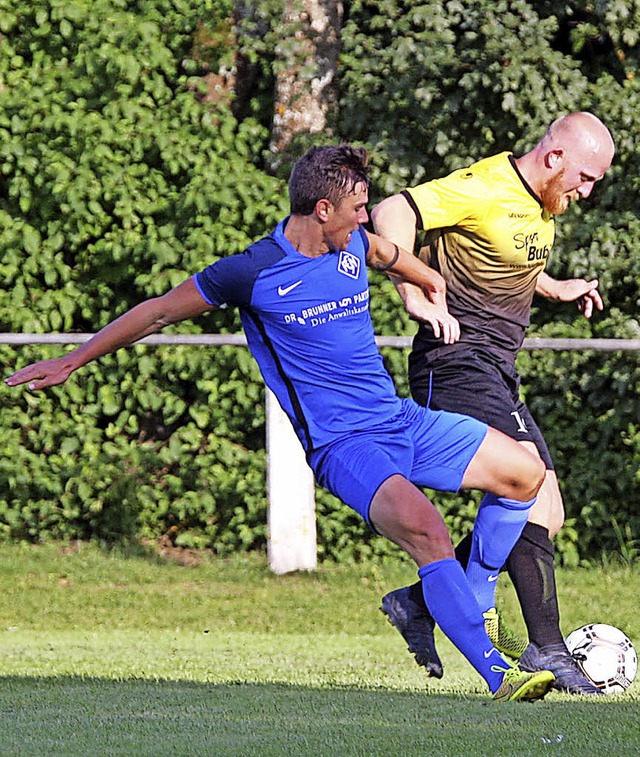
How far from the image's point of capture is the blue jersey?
16.3 ft

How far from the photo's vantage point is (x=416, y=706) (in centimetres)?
498

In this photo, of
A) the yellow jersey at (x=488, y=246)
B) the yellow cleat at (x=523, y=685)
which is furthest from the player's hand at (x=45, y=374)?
the yellow cleat at (x=523, y=685)

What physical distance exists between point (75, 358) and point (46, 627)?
11.1ft

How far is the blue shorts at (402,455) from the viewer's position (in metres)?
4.91

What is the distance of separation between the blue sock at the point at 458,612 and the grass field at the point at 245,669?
0.60ft

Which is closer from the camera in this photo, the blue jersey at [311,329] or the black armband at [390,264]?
the blue jersey at [311,329]

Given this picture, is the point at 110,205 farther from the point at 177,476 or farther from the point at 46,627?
the point at 46,627

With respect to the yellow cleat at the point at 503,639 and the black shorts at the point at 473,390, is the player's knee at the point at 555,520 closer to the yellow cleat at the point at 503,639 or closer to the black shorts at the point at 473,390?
the black shorts at the point at 473,390

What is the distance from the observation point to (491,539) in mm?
5551

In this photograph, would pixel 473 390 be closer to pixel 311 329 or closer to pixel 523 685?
pixel 311 329

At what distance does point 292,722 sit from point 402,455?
3.42 feet

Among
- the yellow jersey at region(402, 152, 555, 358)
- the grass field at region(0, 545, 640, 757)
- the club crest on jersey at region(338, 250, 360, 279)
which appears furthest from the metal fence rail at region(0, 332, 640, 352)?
the club crest on jersey at region(338, 250, 360, 279)

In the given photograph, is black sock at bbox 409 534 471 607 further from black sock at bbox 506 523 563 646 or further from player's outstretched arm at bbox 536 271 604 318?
player's outstretched arm at bbox 536 271 604 318

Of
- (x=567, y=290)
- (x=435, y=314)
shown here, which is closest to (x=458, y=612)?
(x=435, y=314)
